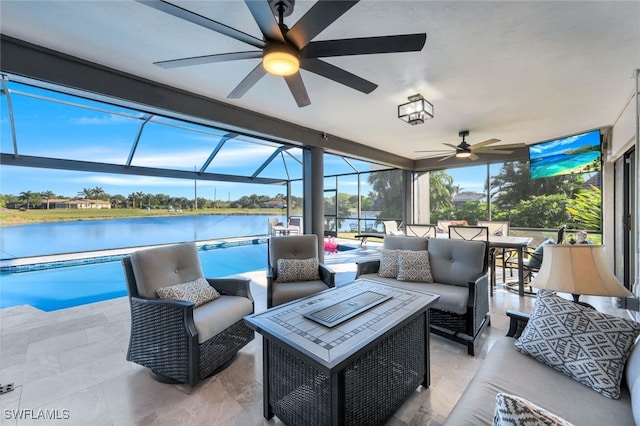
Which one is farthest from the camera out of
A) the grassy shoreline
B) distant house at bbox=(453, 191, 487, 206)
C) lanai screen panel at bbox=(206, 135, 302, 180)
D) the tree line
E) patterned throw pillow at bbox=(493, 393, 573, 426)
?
lanai screen panel at bbox=(206, 135, 302, 180)

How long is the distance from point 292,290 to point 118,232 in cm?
764

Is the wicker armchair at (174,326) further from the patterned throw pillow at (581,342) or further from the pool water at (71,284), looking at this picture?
the pool water at (71,284)

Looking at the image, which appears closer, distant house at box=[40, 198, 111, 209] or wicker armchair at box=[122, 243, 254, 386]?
wicker armchair at box=[122, 243, 254, 386]

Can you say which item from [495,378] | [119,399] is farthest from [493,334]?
[119,399]

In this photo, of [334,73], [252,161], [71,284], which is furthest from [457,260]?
[252,161]

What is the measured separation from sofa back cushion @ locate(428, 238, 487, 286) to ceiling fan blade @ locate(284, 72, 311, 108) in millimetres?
2220

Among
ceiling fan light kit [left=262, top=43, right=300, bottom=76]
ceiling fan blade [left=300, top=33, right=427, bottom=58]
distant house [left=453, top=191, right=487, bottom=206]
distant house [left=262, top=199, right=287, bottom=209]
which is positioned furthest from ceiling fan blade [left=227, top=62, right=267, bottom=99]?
distant house [left=262, top=199, right=287, bottom=209]

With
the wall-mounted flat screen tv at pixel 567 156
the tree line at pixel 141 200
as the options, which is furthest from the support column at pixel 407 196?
the tree line at pixel 141 200

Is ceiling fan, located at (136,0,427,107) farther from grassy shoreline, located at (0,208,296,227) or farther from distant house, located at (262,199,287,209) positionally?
distant house, located at (262,199,287,209)

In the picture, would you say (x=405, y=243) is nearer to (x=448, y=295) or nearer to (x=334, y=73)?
(x=448, y=295)

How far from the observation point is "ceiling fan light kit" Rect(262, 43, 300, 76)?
64.0 inches

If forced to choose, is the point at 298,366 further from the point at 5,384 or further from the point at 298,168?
the point at 298,168

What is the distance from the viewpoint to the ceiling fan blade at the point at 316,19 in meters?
1.28

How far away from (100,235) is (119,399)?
24.7 ft
